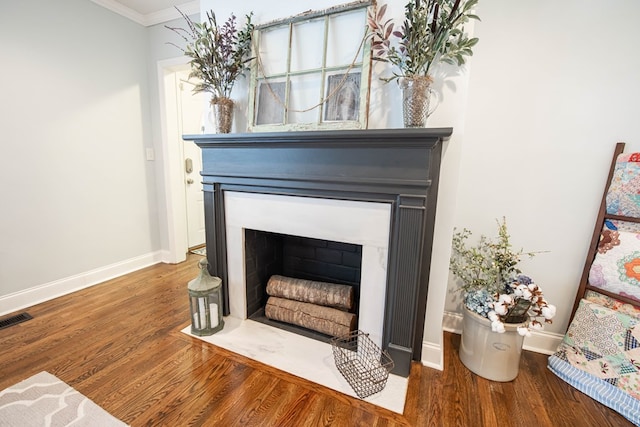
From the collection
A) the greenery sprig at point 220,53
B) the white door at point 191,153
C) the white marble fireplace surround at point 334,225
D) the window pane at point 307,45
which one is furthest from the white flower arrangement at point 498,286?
the white door at point 191,153

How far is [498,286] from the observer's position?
170 centimetres

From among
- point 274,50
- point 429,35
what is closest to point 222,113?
point 274,50

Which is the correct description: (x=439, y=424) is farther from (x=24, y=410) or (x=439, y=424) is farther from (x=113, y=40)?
(x=113, y=40)

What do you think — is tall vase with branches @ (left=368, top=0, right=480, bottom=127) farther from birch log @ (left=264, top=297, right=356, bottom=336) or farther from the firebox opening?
birch log @ (left=264, top=297, right=356, bottom=336)

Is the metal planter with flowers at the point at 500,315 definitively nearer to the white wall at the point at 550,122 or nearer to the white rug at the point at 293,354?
the white wall at the point at 550,122

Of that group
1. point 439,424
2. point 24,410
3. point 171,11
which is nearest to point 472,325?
point 439,424

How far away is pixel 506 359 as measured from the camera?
1.52 m

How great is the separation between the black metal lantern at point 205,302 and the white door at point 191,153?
175cm

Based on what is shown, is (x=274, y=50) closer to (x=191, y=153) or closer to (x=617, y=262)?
(x=191, y=153)

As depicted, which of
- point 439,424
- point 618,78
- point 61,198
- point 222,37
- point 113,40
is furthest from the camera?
point 113,40

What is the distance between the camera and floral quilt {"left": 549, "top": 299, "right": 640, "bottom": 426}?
1371mm

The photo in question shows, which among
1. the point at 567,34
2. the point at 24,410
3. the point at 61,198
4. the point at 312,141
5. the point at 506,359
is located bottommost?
the point at 24,410

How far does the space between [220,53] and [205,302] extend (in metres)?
1.61

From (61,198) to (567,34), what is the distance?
3.78 meters
